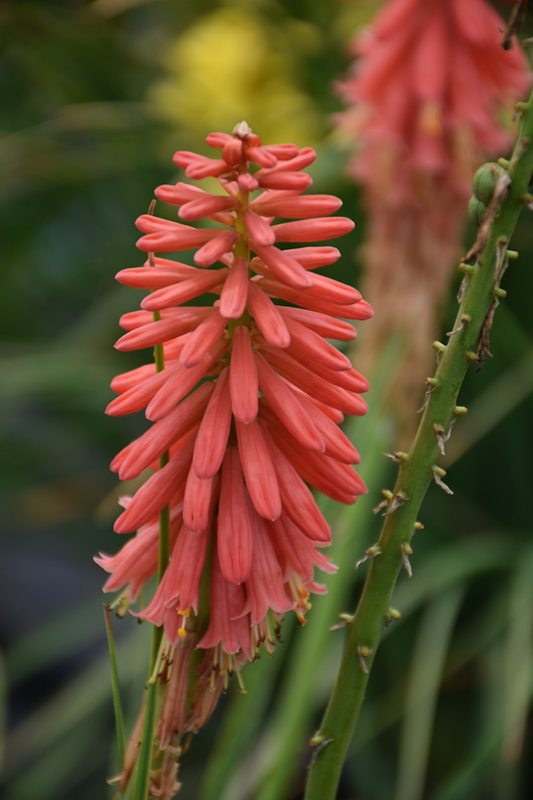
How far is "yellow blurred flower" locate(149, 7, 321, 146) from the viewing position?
6.65ft

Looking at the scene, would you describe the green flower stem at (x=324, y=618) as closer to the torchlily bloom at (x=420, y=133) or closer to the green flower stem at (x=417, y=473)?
the torchlily bloom at (x=420, y=133)

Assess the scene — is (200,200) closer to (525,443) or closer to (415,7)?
(415,7)

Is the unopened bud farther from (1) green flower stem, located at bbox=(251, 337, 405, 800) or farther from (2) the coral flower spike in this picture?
(1) green flower stem, located at bbox=(251, 337, 405, 800)

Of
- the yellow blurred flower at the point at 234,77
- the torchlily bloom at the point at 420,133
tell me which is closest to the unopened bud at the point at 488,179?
the torchlily bloom at the point at 420,133

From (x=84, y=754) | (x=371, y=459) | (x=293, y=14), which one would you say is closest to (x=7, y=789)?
(x=84, y=754)

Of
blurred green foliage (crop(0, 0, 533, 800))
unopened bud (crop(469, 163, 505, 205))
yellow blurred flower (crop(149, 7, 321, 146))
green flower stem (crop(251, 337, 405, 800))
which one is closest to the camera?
unopened bud (crop(469, 163, 505, 205))

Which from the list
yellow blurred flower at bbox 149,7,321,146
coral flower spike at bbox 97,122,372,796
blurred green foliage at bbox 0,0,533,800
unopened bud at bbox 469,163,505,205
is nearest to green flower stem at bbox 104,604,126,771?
coral flower spike at bbox 97,122,372,796

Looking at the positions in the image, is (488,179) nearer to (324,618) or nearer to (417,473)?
(417,473)

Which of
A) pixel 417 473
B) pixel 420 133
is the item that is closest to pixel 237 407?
pixel 417 473

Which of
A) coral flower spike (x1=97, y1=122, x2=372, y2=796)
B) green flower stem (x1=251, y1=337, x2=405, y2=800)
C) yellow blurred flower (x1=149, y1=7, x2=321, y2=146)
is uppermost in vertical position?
yellow blurred flower (x1=149, y1=7, x2=321, y2=146)

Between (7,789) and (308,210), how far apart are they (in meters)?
1.55

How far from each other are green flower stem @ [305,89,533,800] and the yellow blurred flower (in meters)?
1.74

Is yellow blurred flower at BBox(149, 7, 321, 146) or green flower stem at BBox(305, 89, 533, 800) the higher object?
yellow blurred flower at BBox(149, 7, 321, 146)

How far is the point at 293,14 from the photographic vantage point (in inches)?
82.0
